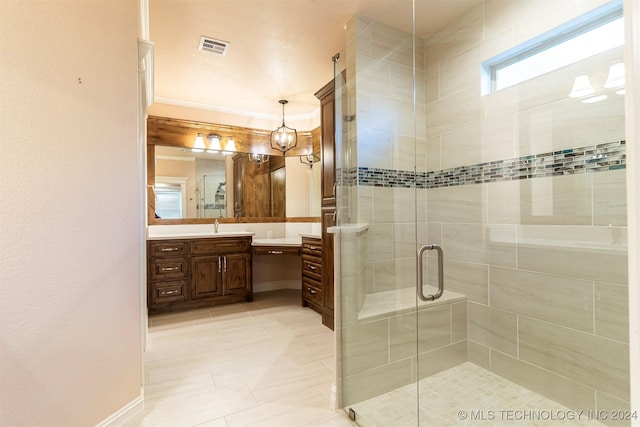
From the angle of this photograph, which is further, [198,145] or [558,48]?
[198,145]

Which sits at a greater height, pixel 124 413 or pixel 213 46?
pixel 213 46

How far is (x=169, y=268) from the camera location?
3342 millimetres

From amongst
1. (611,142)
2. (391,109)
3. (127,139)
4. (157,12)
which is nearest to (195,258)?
(127,139)

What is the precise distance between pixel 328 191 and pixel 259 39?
1443 mm

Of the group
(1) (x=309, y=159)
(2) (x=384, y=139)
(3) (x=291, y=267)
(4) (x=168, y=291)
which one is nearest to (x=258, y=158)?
(1) (x=309, y=159)

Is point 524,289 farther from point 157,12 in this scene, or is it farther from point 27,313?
point 157,12

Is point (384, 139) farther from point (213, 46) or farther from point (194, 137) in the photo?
point (194, 137)

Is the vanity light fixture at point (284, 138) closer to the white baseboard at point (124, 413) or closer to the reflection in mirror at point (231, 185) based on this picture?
the reflection in mirror at point (231, 185)

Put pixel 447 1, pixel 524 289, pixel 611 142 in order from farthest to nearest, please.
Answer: pixel 447 1 → pixel 524 289 → pixel 611 142

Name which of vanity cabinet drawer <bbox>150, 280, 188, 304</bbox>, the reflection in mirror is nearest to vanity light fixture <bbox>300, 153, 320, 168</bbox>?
the reflection in mirror

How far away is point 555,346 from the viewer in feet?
5.74

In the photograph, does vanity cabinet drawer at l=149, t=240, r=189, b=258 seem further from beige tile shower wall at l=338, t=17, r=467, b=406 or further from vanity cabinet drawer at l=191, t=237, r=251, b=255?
beige tile shower wall at l=338, t=17, r=467, b=406

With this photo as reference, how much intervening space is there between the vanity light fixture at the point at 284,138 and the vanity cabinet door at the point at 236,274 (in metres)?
1.63

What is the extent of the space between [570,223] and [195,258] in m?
3.46
